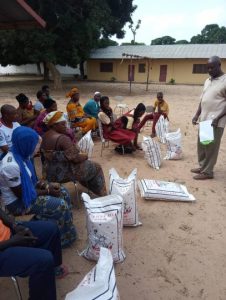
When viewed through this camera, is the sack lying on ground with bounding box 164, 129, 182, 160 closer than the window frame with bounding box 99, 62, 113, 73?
Yes

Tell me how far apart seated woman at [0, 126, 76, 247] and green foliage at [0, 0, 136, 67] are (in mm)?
13768

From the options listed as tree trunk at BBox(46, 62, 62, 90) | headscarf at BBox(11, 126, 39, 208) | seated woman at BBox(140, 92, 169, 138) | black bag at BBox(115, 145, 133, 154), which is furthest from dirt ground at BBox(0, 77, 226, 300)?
tree trunk at BBox(46, 62, 62, 90)

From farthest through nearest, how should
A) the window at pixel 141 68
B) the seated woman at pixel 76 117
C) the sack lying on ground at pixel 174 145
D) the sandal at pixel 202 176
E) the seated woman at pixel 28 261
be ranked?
the window at pixel 141 68 → the seated woman at pixel 76 117 → the sack lying on ground at pixel 174 145 → the sandal at pixel 202 176 → the seated woman at pixel 28 261

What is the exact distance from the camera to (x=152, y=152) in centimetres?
500

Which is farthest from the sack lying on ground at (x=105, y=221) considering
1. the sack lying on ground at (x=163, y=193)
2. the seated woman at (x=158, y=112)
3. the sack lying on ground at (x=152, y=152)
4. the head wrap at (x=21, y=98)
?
the seated woman at (x=158, y=112)

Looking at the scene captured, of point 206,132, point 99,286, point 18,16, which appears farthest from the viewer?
point 18,16

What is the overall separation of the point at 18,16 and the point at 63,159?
2660 mm

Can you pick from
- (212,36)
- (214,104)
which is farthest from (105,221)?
(212,36)

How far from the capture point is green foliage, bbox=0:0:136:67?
578 inches

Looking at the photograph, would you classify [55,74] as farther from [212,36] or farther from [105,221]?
[212,36]

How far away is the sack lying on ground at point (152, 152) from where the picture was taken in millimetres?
4984

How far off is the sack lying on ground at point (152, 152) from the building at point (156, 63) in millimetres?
→ 20403

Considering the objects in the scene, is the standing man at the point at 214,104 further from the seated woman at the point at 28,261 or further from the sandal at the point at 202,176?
the seated woman at the point at 28,261

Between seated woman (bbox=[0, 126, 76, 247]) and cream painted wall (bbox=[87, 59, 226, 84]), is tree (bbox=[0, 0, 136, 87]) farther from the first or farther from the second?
seated woman (bbox=[0, 126, 76, 247])
